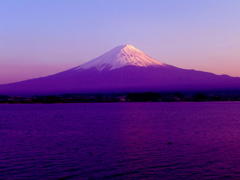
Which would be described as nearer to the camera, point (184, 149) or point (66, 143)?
point (184, 149)

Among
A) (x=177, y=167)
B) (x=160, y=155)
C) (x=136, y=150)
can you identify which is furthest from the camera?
(x=136, y=150)

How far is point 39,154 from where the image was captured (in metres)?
17.8

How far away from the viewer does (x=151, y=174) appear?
44.8 feet

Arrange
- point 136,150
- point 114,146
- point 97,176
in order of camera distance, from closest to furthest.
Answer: point 97,176, point 136,150, point 114,146

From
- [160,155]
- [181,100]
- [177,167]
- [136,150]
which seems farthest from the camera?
[181,100]

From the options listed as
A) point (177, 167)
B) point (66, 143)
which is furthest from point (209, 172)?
point (66, 143)

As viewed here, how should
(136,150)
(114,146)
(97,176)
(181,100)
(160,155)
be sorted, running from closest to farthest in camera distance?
(97,176)
(160,155)
(136,150)
(114,146)
(181,100)

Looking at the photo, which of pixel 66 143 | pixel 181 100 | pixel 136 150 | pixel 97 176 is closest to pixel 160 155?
pixel 136 150

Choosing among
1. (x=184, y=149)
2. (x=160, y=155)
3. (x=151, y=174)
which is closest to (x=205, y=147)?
(x=184, y=149)

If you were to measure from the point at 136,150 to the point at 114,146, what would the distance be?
1.85m

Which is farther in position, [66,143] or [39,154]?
[66,143]

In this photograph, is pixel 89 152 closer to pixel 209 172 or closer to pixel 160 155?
pixel 160 155

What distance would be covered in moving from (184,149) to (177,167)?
173 inches

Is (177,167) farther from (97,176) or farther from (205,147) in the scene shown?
(205,147)
